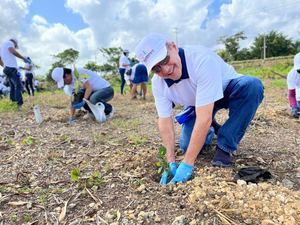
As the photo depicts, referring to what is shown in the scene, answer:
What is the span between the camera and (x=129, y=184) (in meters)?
2.43

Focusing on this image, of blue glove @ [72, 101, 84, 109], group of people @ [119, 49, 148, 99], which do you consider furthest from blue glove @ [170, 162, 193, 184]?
group of people @ [119, 49, 148, 99]

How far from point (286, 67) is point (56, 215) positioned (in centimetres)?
2132

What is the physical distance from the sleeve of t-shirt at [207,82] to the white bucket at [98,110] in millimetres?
3009

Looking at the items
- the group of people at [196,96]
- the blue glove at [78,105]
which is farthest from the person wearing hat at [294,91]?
the blue glove at [78,105]

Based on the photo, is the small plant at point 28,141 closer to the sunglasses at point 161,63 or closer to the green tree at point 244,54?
the sunglasses at point 161,63

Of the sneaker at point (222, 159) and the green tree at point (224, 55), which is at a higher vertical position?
the sneaker at point (222, 159)

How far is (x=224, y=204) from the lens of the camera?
194 centimetres

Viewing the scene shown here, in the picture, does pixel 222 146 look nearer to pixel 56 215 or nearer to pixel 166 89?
pixel 166 89

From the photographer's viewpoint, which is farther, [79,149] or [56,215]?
[79,149]

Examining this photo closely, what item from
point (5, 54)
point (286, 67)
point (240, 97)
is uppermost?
point (5, 54)

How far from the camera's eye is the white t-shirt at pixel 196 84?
232 cm

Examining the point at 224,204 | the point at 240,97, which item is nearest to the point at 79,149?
the point at 240,97

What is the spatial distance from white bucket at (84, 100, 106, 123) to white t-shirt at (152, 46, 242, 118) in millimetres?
2601

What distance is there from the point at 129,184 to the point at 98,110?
2914 mm
